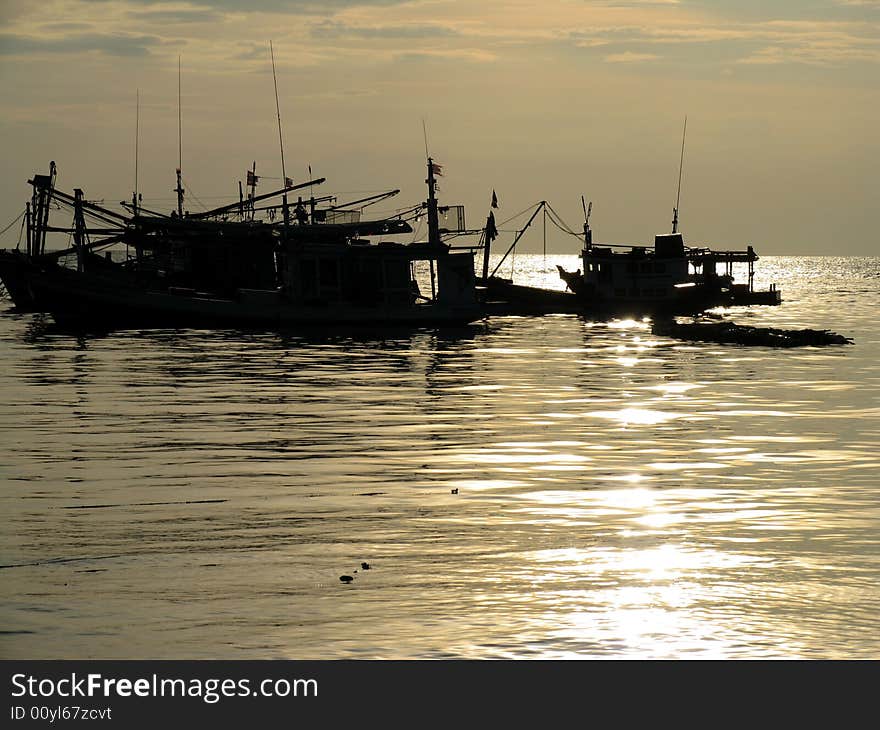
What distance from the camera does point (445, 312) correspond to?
69.5m

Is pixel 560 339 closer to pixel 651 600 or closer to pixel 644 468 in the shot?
pixel 644 468

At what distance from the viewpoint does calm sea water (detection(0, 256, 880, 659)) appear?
11602 mm

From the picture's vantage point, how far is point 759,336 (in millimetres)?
59625

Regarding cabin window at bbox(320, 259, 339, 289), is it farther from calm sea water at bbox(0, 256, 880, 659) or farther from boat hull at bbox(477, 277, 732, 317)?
calm sea water at bbox(0, 256, 880, 659)

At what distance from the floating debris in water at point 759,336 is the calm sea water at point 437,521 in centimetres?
2124

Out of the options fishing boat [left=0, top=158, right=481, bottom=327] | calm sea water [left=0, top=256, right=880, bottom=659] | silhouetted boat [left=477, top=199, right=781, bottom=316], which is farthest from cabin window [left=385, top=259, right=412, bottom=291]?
calm sea water [left=0, top=256, right=880, bottom=659]

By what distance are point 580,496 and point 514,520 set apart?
7.10 feet

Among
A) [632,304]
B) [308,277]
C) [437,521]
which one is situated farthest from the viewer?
[632,304]

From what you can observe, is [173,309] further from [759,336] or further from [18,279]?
[759,336]

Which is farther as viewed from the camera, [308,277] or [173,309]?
[308,277]

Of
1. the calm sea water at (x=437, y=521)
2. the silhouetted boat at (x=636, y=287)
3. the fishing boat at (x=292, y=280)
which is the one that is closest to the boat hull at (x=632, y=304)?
the silhouetted boat at (x=636, y=287)

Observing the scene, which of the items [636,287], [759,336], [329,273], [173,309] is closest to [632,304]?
[636,287]

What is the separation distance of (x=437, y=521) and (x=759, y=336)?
45.4m
